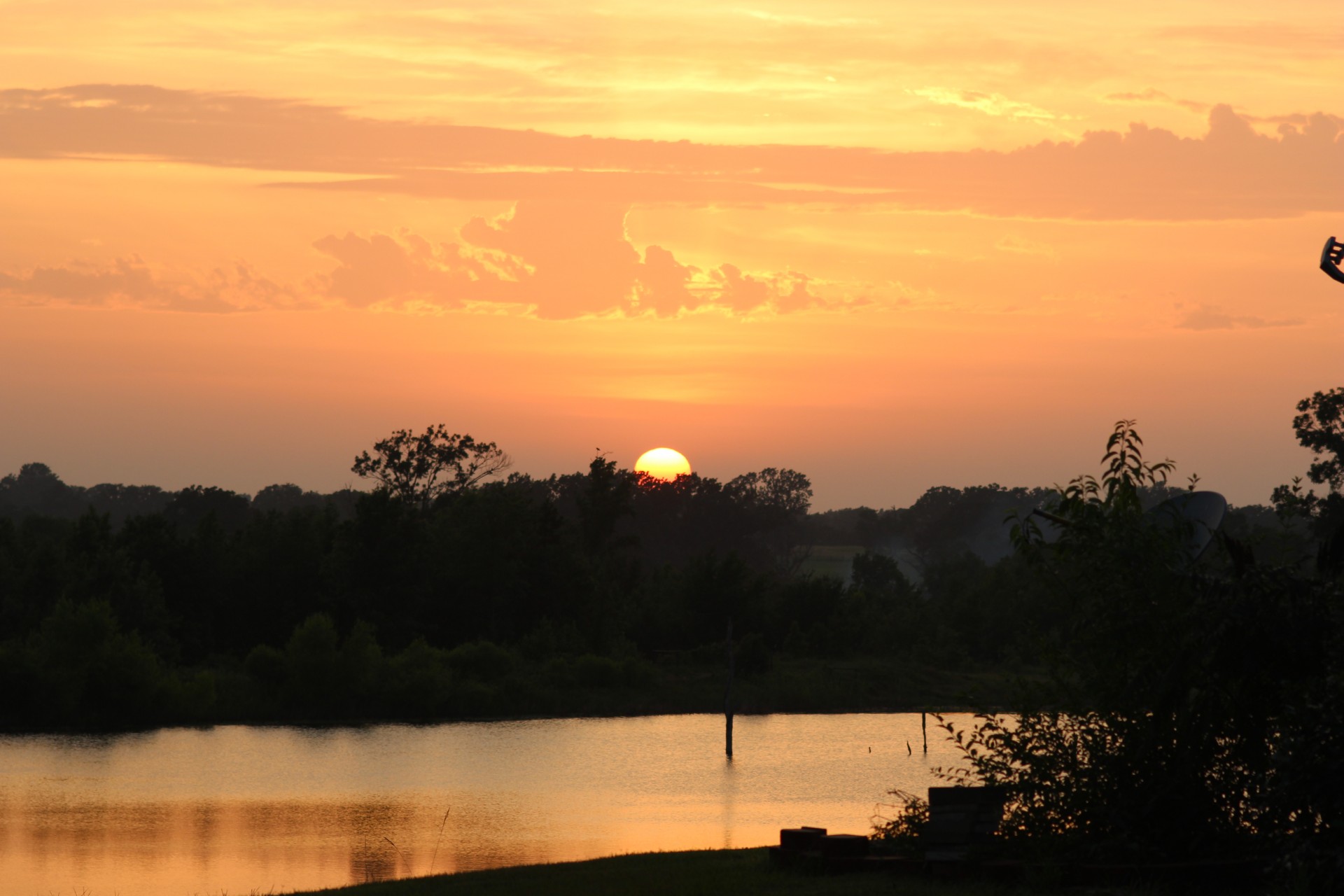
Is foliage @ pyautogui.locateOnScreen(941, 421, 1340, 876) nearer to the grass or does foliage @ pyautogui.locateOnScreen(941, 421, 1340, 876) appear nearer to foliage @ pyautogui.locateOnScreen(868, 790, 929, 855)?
foliage @ pyautogui.locateOnScreen(868, 790, 929, 855)

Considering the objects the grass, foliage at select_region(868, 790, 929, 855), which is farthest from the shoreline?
foliage at select_region(868, 790, 929, 855)

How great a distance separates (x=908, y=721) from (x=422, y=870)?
2078 inches

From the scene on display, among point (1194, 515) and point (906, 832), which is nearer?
point (906, 832)

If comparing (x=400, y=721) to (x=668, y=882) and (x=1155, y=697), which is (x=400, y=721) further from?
(x=1155, y=697)

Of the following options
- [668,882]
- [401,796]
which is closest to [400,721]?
[401,796]

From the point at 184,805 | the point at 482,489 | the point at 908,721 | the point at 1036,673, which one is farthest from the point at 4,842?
the point at 1036,673

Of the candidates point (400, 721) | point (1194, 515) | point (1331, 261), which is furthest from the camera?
point (400, 721)

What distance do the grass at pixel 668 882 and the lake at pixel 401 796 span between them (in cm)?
656

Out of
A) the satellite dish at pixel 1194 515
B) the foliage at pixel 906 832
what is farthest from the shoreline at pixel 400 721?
the foliage at pixel 906 832

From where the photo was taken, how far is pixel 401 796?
48000 mm

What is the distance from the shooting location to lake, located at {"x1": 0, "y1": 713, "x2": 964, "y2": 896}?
3444cm

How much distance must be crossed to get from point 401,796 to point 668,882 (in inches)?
1113

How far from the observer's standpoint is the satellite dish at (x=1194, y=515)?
68.7ft

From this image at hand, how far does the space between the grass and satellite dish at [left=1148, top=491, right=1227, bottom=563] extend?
240 inches
